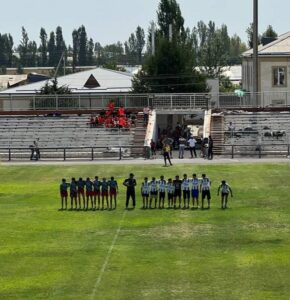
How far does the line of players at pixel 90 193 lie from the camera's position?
3509 cm

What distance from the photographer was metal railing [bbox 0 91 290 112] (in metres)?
65.1

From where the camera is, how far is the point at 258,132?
5997cm

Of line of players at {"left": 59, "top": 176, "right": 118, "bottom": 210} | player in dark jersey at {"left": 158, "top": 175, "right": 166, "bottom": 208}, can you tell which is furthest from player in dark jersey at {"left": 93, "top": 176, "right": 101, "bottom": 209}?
player in dark jersey at {"left": 158, "top": 175, "right": 166, "bottom": 208}

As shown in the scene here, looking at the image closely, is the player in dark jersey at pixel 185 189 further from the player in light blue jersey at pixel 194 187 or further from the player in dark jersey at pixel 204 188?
the player in dark jersey at pixel 204 188

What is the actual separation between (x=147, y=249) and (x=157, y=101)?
3888 centimetres

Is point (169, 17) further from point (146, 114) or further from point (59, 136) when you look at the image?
point (59, 136)

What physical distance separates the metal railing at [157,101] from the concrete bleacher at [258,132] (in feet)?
7.65

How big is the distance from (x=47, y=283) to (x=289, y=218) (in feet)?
40.7

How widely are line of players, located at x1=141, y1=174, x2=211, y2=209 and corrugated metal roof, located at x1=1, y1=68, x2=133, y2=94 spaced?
5390cm

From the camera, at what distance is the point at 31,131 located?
62.9m

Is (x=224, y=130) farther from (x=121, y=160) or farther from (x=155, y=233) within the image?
(x=155, y=233)

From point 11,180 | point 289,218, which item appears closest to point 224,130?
point 11,180

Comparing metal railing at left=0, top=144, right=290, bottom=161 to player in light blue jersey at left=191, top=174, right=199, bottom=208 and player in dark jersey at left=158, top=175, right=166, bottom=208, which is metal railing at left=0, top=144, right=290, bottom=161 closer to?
player in dark jersey at left=158, top=175, right=166, bottom=208

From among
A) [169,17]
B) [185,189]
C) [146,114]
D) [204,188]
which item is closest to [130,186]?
[185,189]
